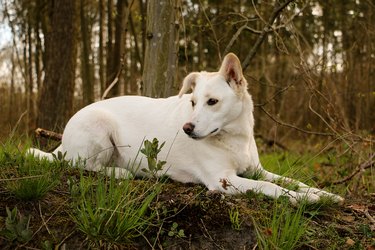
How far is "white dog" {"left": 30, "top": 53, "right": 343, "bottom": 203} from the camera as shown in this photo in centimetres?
386

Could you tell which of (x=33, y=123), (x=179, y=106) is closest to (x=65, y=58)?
(x=33, y=123)

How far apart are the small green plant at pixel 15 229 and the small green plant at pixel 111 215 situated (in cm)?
29

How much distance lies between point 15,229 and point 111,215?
56cm

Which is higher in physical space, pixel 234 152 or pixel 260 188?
pixel 234 152

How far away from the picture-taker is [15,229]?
2.70m

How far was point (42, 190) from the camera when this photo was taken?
310 cm

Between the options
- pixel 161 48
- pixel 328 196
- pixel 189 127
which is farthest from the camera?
pixel 161 48

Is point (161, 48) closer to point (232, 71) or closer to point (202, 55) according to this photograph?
point (232, 71)

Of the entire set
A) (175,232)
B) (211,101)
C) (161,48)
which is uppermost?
(161,48)

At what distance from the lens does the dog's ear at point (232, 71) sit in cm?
400

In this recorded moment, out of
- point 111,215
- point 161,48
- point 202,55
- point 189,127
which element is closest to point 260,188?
point 189,127

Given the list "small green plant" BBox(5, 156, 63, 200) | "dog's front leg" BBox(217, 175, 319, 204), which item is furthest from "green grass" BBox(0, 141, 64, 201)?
"dog's front leg" BBox(217, 175, 319, 204)

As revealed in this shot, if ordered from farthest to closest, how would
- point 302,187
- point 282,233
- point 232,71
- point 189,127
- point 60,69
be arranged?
point 60,69 → point 232,71 → point 302,187 → point 189,127 → point 282,233

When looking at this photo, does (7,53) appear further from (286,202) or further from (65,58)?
(286,202)
